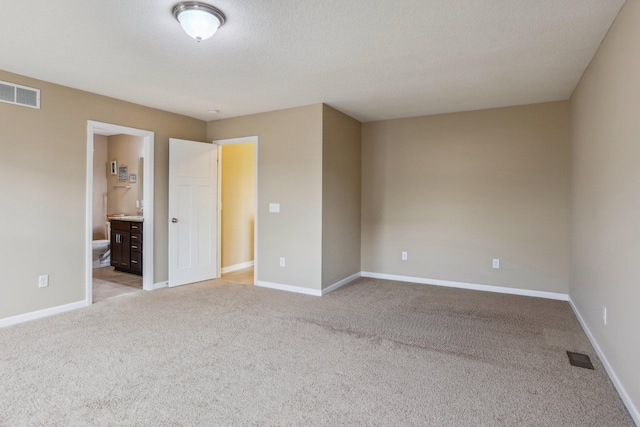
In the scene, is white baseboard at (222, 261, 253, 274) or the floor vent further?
white baseboard at (222, 261, 253, 274)

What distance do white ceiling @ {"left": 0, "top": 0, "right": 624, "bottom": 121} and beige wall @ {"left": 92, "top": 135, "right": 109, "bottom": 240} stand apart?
329cm

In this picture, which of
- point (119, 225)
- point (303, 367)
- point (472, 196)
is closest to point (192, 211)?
point (119, 225)

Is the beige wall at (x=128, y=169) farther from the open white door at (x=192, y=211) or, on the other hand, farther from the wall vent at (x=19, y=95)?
the wall vent at (x=19, y=95)

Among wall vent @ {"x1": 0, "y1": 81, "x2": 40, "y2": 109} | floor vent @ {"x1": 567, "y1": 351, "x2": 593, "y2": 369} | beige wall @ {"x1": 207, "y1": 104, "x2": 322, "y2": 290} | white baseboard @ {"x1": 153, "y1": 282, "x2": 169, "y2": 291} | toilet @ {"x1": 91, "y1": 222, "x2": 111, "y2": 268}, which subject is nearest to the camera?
floor vent @ {"x1": 567, "y1": 351, "x2": 593, "y2": 369}

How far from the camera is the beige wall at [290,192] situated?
4.58m

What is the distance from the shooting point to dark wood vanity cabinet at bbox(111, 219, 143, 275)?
559 centimetres

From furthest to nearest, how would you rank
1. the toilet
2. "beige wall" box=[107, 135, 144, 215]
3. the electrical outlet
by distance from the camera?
1. "beige wall" box=[107, 135, 144, 215]
2. the toilet
3. the electrical outlet

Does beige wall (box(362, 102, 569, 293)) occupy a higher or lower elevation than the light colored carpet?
higher

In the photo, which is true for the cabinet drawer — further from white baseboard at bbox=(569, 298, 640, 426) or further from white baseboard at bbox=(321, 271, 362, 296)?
white baseboard at bbox=(569, 298, 640, 426)

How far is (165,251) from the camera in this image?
4.96 metres

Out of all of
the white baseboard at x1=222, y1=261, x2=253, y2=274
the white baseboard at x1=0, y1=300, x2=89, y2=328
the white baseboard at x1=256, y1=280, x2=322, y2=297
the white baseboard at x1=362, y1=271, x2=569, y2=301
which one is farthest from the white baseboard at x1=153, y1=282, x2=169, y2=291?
the white baseboard at x1=362, y1=271, x2=569, y2=301

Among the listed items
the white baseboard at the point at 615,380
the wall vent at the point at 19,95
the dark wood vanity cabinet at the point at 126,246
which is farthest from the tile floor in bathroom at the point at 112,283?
the white baseboard at the point at 615,380

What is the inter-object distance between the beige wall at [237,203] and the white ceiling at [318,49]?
5.94 ft

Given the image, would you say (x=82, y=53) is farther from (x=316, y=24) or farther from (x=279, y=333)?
(x=279, y=333)
